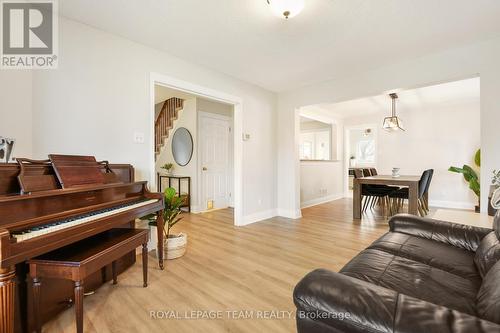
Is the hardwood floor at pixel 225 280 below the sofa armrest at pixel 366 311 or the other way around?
below

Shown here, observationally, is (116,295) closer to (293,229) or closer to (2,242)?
(2,242)

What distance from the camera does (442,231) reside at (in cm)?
175

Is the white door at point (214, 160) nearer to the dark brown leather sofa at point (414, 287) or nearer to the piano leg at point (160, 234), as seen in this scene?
the piano leg at point (160, 234)

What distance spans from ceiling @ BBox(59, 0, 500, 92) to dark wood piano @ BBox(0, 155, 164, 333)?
56.6 inches

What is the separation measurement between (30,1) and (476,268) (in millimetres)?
3801

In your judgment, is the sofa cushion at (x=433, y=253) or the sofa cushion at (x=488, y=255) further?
the sofa cushion at (x=433, y=253)

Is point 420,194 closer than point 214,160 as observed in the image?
Yes

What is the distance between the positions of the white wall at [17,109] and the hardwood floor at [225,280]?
1385mm

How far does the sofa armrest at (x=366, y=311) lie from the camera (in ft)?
2.19

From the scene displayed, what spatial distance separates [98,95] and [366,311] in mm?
2773

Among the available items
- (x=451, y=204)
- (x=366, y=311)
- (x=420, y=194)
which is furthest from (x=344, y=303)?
(x=451, y=204)

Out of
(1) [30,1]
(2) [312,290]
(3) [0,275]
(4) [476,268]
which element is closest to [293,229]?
(4) [476,268]

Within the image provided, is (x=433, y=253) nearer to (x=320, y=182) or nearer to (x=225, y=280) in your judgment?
(x=225, y=280)

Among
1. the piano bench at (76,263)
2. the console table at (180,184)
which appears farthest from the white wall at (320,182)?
the piano bench at (76,263)
